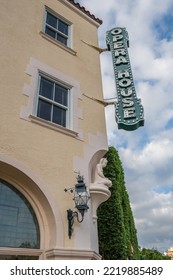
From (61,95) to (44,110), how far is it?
838 millimetres

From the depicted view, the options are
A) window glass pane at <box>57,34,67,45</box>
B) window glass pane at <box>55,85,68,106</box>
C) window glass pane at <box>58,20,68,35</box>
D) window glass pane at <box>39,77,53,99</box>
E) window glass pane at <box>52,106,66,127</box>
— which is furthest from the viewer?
window glass pane at <box>58,20,68,35</box>

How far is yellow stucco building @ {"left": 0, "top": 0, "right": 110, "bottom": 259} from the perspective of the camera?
454 cm

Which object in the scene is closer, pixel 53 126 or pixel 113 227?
pixel 53 126

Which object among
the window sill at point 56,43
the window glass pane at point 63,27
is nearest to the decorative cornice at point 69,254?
the window sill at point 56,43

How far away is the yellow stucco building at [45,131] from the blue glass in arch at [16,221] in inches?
0.6

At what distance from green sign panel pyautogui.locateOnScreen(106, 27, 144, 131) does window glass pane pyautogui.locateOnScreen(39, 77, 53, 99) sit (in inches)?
79.1

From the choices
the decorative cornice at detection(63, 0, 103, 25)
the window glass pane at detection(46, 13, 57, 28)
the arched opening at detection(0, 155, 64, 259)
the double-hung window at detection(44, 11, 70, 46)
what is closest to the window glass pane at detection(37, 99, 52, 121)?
the arched opening at detection(0, 155, 64, 259)

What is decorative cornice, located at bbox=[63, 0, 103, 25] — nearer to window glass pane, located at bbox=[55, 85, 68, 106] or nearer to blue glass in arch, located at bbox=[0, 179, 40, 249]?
window glass pane, located at bbox=[55, 85, 68, 106]

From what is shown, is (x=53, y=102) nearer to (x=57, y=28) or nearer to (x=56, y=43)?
(x=56, y=43)

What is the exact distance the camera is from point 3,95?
17.1 feet

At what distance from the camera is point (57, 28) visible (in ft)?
26.1

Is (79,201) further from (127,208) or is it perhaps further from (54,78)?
(127,208)

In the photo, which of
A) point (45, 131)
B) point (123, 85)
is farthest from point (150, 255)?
point (45, 131)

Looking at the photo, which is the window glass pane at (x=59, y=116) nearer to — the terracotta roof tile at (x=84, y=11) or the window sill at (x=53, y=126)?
the window sill at (x=53, y=126)
